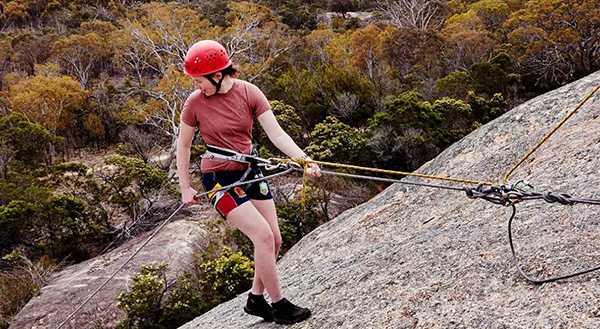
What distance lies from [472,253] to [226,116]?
170 cm

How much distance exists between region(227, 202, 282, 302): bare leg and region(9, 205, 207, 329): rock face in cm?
799

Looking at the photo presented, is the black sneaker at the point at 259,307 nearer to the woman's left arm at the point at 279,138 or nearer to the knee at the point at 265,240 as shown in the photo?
the knee at the point at 265,240

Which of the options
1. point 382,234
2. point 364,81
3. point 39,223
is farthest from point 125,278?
point 364,81

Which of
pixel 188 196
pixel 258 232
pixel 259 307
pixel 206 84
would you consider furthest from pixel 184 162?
pixel 259 307

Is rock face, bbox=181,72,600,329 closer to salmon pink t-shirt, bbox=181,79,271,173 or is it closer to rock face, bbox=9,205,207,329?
salmon pink t-shirt, bbox=181,79,271,173

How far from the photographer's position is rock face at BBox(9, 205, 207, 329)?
9.64m

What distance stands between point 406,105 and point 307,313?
44.9 ft

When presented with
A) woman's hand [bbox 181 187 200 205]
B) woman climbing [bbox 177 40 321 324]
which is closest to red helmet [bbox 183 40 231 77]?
woman climbing [bbox 177 40 321 324]

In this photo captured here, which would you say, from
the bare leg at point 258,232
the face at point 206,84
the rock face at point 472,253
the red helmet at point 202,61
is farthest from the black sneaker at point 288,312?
the red helmet at point 202,61

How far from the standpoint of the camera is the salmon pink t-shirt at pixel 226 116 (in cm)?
269

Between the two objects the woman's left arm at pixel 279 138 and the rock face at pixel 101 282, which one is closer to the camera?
the woman's left arm at pixel 279 138

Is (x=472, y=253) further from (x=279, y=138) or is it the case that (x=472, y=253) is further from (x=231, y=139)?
(x=231, y=139)

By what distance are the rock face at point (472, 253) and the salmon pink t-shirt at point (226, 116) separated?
1135 millimetres

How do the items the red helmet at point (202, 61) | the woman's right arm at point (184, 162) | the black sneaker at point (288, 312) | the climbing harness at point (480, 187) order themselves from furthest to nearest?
the black sneaker at point (288, 312) → the woman's right arm at point (184, 162) → the red helmet at point (202, 61) → the climbing harness at point (480, 187)
